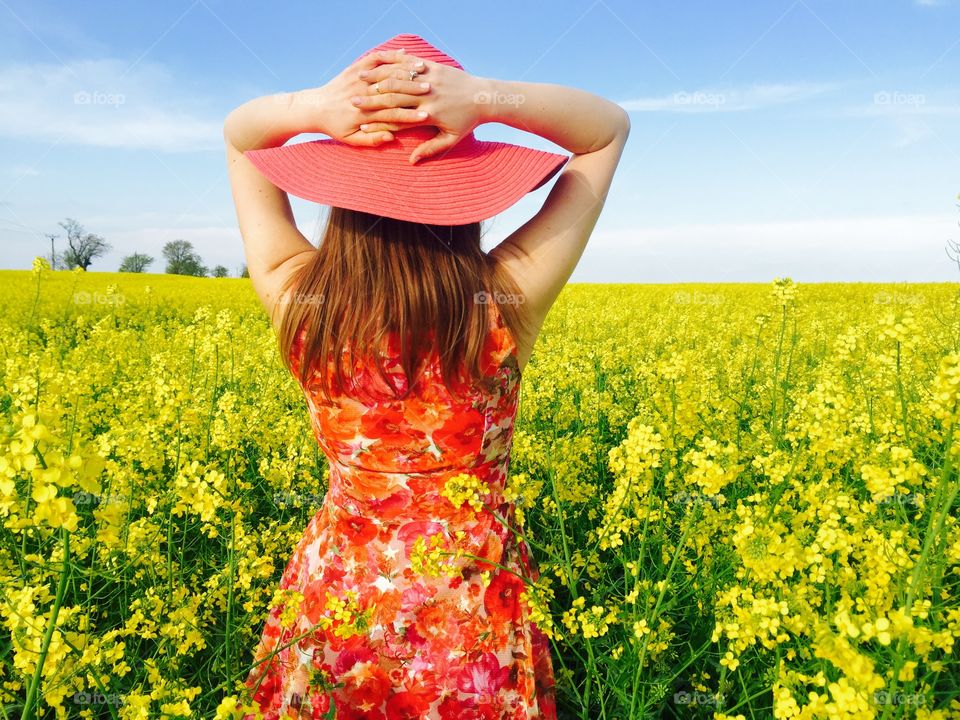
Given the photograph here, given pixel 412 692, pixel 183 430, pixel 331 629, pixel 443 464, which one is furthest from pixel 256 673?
pixel 183 430

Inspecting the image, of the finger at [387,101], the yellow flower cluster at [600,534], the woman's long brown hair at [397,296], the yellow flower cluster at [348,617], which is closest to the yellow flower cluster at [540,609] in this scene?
the yellow flower cluster at [600,534]

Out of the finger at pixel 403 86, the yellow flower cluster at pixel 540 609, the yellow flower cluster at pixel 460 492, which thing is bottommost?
the yellow flower cluster at pixel 540 609

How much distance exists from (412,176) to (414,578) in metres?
0.97

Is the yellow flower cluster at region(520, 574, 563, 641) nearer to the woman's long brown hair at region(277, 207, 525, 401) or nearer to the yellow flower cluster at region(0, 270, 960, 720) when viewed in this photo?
the yellow flower cluster at region(0, 270, 960, 720)

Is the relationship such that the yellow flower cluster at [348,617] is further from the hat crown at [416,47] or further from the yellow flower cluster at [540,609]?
the hat crown at [416,47]

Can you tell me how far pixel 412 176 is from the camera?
4.56 ft

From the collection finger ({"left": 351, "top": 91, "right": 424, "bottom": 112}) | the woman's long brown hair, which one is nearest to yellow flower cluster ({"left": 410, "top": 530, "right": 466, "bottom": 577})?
the woman's long brown hair

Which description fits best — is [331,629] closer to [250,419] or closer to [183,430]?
[183,430]

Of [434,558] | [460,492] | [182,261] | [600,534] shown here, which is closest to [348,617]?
[434,558]

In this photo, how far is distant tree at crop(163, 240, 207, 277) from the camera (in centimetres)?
3816

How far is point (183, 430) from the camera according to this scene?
8.15 ft

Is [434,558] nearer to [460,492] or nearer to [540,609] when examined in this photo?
[460,492]

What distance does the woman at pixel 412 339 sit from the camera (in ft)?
4.52

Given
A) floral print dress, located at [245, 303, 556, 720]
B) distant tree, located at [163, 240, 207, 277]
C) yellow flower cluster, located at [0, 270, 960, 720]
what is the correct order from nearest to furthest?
yellow flower cluster, located at [0, 270, 960, 720] < floral print dress, located at [245, 303, 556, 720] < distant tree, located at [163, 240, 207, 277]
